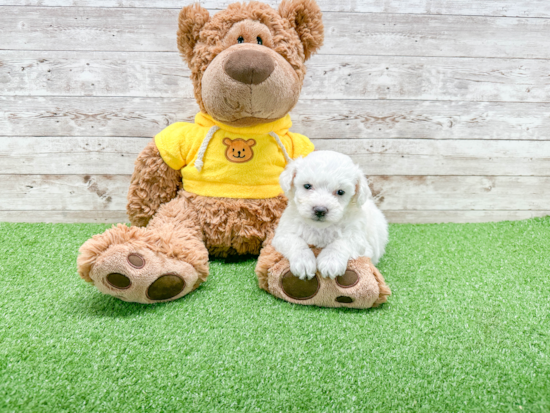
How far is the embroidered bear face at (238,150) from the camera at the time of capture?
4.76 feet

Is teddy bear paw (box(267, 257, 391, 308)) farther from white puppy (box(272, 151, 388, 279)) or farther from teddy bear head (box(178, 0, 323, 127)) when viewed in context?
teddy bear head (box(178, 0, 323, 127))

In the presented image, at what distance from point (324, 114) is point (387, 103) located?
0.33m

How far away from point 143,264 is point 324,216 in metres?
0.59

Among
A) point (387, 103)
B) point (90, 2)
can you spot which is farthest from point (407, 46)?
point (90, 2)

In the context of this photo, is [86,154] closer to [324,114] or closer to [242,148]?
[242,148]

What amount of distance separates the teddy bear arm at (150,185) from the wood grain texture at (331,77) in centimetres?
46

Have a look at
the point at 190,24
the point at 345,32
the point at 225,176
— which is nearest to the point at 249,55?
the point at 190,24

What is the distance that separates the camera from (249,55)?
3.95ft

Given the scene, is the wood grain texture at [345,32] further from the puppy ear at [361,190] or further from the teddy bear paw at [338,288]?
the teddy bear paw at [338,288]

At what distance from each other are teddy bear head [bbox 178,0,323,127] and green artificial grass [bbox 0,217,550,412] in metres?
0.65

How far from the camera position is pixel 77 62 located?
1756 millimetres

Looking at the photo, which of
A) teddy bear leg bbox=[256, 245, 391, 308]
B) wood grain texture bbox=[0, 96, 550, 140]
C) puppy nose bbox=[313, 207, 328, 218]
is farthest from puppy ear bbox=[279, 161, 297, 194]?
wood grain texture bbox=[0, 96, 550, 140]

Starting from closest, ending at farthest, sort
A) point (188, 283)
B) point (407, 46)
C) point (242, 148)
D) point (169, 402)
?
point (169, 402) < point (188, 283) < point (242, 148) < point (407, 46)

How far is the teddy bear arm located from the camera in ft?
4.97
